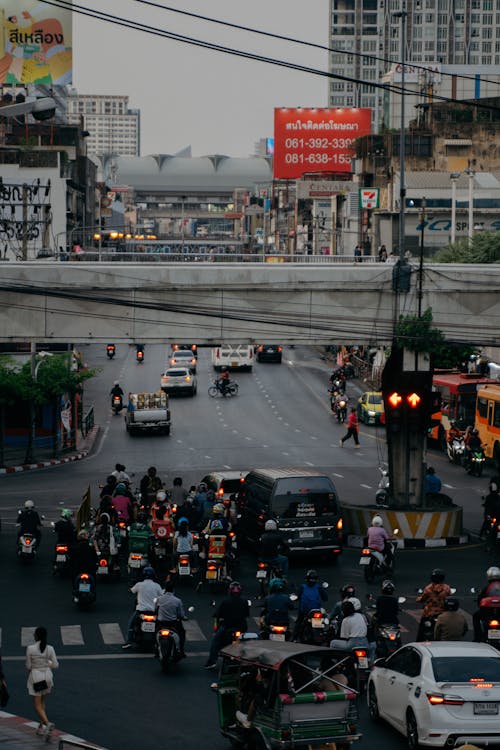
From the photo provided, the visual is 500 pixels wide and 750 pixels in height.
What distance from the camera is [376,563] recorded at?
28.0 metres

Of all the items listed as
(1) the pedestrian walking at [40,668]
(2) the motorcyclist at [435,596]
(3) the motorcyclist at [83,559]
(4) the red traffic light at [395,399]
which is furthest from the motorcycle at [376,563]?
(1) the pedestrian walking at [40,668]

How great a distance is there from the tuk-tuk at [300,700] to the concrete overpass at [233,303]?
63.3 feet

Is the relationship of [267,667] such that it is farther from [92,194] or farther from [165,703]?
[92,194]

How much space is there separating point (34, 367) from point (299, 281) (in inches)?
696

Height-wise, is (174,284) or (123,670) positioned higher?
(174,284)

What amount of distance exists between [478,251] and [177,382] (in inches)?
654

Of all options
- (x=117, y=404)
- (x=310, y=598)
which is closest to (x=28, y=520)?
(x=310, y=598)

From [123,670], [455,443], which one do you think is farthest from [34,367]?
[123,670]

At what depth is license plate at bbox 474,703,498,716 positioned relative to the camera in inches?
602

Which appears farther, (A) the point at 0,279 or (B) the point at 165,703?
(A) the point at 0,279

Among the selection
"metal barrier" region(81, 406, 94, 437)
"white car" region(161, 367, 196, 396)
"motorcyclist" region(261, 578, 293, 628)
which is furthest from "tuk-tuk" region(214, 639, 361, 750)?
"white car" region(161, 367, 196, 396)

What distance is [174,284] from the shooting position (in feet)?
113

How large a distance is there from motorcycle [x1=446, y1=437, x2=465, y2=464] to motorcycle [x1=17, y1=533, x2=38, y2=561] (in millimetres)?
21548

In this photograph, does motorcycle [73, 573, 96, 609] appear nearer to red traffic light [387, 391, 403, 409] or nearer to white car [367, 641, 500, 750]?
white car [367, 641, 500, 750]
